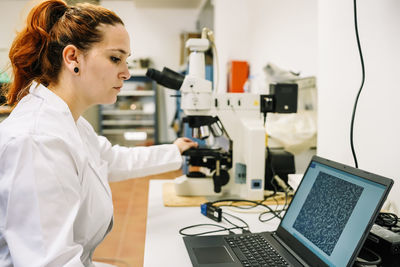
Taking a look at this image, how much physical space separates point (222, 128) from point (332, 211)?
71 cm

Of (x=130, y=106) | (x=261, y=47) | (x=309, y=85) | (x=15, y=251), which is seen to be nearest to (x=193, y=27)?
(x=130, y=106)

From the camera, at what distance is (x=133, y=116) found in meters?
5.55

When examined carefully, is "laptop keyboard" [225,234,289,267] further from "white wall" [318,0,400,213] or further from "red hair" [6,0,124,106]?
"red hair" [6,0,124,106]

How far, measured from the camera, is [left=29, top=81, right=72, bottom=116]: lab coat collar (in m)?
0.85

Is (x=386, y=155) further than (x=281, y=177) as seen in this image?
No

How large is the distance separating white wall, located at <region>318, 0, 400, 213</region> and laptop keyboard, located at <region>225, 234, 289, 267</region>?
16.8 inches

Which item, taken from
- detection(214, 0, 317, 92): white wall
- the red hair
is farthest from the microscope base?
detection(214, 0, 317, 92): white wall

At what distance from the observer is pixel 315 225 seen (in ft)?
2.61

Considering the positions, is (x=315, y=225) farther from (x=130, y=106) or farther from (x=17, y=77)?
(x=130, y=106)

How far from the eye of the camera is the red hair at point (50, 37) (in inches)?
34.8

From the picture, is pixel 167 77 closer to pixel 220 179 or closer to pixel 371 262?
pixel 220 179

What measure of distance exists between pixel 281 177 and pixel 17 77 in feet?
3.62

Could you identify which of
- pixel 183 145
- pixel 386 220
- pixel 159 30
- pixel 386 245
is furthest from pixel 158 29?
pixel 386 245

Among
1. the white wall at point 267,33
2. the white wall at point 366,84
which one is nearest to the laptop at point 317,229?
the white wall at point 366,84
